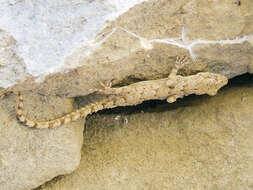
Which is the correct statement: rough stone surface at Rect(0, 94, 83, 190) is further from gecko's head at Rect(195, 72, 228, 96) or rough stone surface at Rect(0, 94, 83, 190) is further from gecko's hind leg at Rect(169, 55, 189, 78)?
gecko's head at Rect(195, 72, 228, 96)

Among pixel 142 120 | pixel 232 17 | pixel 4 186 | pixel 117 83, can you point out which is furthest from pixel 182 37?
pixel 4 186

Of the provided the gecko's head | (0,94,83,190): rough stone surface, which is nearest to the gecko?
the gecko's head

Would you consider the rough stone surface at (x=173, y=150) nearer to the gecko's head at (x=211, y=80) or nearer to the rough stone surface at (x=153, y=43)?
the gecko's head at (x=211, y=80)

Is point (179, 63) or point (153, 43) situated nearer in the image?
point (153, 43)

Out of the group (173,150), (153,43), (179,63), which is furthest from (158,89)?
(173,150)

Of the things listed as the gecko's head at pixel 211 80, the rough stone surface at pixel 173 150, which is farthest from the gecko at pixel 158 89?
the rough stone surface at pixel 173 150

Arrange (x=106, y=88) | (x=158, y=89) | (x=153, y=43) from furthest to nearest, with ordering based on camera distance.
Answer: (x=158, y=89)
(x=106, y=88)
(x=153, y=43)

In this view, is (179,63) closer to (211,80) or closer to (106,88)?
(211,80)
